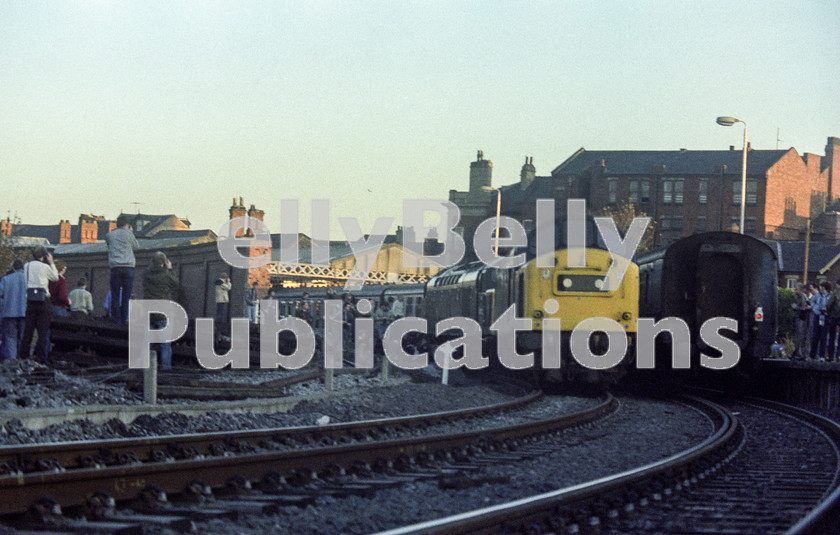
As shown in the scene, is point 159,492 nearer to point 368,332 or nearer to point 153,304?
point 153,304

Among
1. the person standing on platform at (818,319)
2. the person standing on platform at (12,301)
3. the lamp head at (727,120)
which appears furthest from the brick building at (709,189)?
the person standing on platform at (12,301)

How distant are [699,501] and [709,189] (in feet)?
255

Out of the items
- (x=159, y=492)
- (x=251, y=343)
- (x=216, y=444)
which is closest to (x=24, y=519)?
(x=159, y=492)

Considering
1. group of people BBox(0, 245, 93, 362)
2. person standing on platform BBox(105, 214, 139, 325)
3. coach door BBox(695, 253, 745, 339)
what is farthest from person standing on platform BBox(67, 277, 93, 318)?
coach door BBox(695, 253, 745, 339)

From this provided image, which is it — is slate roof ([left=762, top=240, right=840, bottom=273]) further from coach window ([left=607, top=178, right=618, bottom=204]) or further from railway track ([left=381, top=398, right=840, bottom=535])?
railway track ([left=381, top=398, right=840, bottom=535])

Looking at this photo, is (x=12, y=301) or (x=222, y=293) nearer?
(x=12, y=301)

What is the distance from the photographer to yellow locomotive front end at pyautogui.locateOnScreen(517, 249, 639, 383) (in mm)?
17953

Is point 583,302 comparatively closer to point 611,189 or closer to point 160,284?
point 160,284

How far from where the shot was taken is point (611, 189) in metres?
84.9

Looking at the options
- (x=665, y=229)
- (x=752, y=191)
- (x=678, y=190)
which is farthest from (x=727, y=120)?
(x=678, y=190)

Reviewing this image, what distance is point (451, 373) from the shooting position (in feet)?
81.3

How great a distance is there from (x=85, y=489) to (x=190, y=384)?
7081 millimetres

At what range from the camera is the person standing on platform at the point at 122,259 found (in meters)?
15.4

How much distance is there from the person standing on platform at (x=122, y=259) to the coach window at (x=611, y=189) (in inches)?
2800
